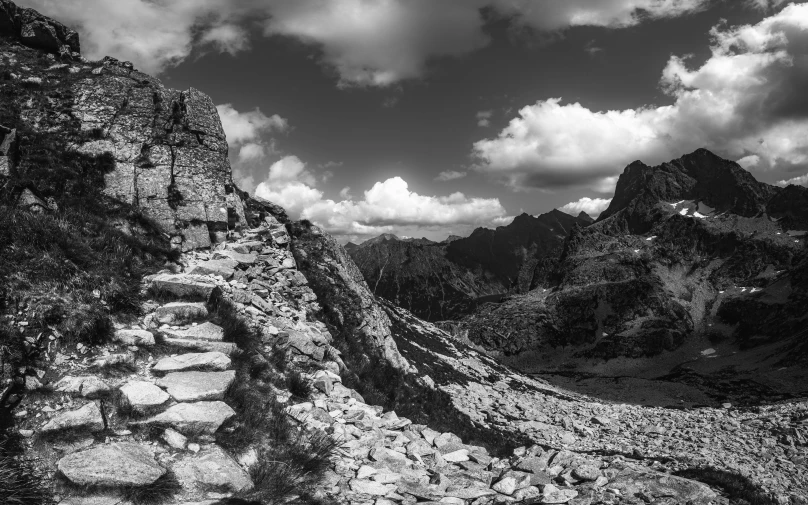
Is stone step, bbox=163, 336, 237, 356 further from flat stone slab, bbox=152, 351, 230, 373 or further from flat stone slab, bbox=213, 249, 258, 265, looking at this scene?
flat stone slab, bbox=213, 249, 258, 265

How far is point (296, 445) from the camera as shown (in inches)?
292

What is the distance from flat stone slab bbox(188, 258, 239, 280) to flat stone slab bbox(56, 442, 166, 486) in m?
9.96

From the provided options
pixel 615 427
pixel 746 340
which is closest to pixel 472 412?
pixel 615 427

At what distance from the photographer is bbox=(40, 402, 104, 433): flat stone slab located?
234 inches

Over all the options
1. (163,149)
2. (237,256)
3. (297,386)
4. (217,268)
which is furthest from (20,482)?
(163,149)

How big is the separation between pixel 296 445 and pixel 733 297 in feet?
810

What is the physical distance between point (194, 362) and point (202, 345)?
918 mm

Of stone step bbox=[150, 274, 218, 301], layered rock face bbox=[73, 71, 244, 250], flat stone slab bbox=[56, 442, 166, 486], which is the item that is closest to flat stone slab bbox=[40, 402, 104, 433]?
flat stone slab bbox=[56, 442, 166, 486]

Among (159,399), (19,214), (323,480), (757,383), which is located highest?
(19,214)

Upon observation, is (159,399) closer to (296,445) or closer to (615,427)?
(296,445)

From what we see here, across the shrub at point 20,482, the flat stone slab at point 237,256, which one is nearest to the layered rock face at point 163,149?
the flat stone slab at point 237,256

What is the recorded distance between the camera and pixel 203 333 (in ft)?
33.3

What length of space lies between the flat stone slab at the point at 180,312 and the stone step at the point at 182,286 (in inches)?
27.6

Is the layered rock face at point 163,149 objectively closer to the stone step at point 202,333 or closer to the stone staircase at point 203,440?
the stone staircase at point 203,440
